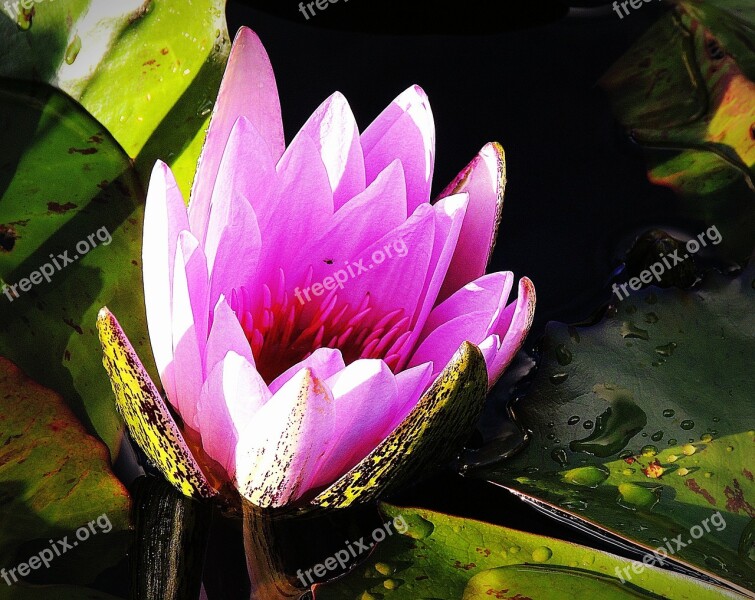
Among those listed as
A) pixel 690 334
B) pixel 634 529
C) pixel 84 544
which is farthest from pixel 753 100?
pixel 84 544

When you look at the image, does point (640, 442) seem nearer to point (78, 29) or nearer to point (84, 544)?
point (84, 544)

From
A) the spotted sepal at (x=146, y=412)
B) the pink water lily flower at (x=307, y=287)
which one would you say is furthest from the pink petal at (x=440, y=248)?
the spotted sepal at (x=146, y=412)

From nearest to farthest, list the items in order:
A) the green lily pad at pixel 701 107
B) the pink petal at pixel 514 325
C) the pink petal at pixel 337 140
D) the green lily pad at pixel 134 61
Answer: the pink petal at pixel 514 325
the pink petal at pixel 337 140
the green lily pad at pixel 134 61
the green lily pad at pixel 701 107

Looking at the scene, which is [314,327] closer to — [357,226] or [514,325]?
[357,226]

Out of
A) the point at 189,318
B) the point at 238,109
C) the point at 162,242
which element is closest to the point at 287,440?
the point at 189,318

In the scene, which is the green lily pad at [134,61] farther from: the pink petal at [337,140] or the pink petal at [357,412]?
the pink petal at [357,412]

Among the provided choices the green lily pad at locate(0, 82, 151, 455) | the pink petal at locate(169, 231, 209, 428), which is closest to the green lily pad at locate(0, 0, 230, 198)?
the green lily pad at locate(0, 82, 151, 455)
